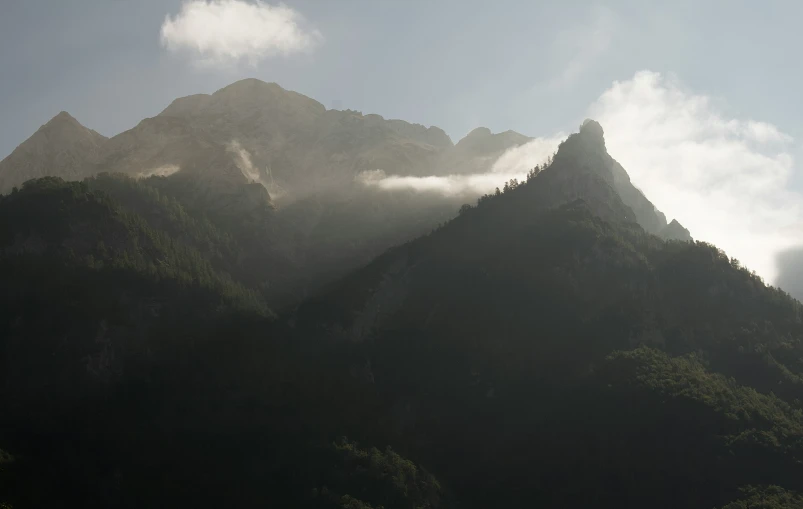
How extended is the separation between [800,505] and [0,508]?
186603mm

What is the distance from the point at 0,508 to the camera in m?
98.9

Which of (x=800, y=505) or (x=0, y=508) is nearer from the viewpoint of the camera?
(x=0, y=508)

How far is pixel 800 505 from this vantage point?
199 meters
